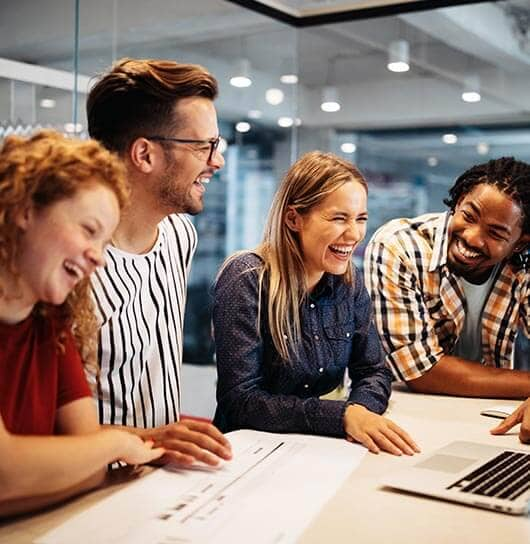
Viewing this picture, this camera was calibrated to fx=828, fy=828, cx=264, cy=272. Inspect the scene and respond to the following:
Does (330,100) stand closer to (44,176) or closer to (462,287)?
(462,287)

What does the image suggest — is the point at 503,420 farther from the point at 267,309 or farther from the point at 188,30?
the point at 188,30

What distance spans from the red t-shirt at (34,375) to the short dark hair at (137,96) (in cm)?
60

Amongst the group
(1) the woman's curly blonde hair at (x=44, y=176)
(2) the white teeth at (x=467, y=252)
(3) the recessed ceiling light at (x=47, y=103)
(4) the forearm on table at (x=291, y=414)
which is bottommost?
(4) the forearm on table at (x=291, y=414)

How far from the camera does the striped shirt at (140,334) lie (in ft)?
5.48

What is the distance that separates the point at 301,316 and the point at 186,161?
45 cm

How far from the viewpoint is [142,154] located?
176 cm

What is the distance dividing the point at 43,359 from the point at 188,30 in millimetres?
3368

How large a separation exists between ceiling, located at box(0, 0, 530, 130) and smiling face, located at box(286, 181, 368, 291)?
5.86 ft

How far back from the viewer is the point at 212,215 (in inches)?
195

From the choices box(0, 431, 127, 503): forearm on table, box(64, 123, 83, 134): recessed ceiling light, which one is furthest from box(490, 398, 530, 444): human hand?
box(64, 123, 83, 134): recessed ceiling light

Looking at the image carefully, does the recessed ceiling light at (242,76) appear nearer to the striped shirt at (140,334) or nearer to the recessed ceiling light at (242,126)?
the recessed ceiling light at (242,126)

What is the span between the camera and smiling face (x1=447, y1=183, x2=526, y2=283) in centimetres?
229

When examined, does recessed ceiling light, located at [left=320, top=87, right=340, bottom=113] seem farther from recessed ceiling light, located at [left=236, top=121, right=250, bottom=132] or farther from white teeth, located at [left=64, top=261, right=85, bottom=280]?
white teeth, located at [left=64, top=261, right=85, bottom=280]

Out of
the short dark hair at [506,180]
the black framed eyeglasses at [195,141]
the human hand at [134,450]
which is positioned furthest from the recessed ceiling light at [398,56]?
the human hand at [134,450]
